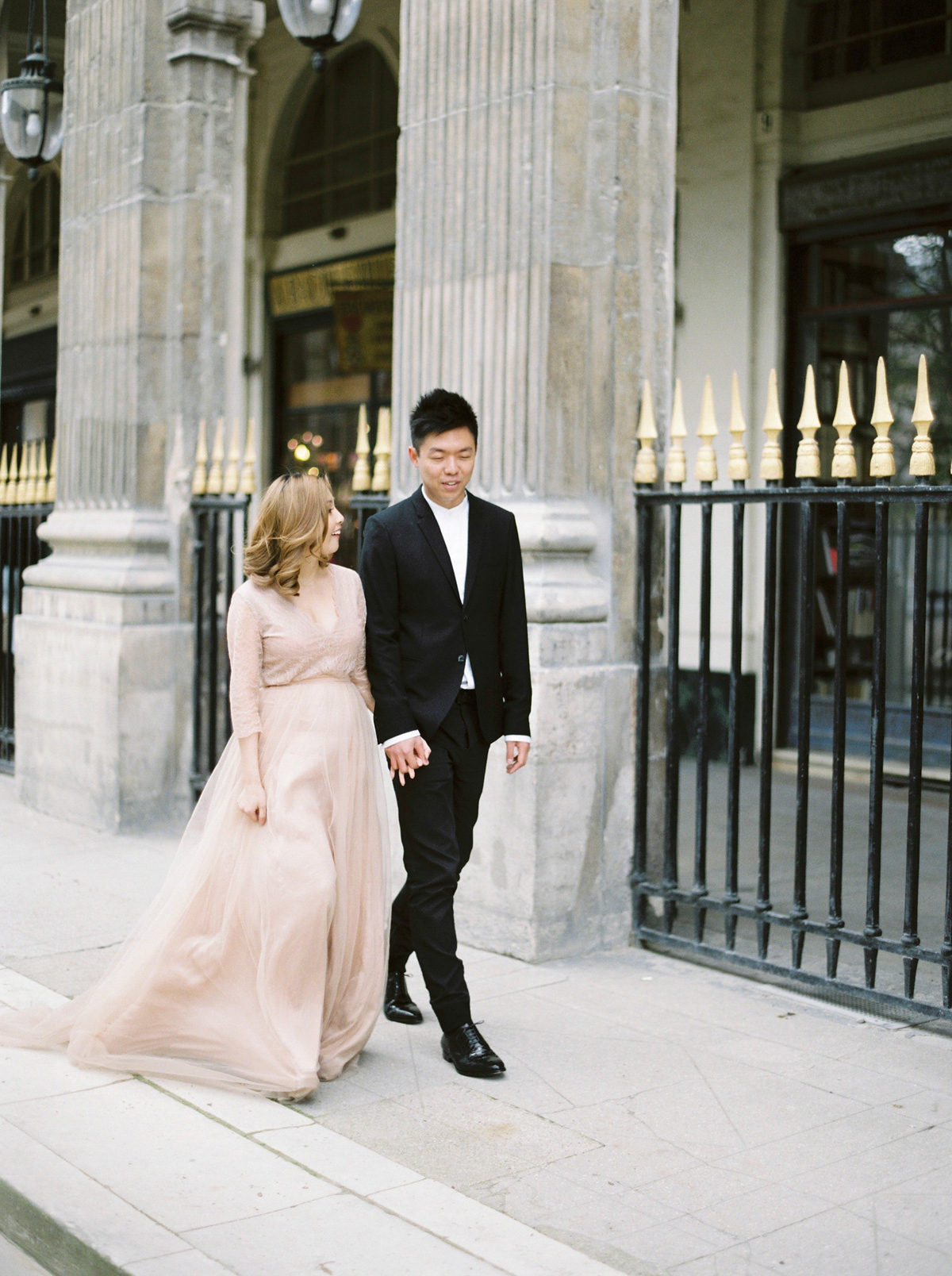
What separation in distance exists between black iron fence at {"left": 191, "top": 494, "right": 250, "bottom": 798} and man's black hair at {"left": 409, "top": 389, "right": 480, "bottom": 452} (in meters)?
3.52

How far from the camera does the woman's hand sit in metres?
4.50

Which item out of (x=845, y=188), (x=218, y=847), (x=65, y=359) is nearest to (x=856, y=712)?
(x=845, y=188)

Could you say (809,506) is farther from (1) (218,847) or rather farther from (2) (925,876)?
(2) (925,876)

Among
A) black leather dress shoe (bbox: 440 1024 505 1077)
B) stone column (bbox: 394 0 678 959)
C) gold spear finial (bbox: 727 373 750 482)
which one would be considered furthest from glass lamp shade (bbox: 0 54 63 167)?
black leather dress shoe (bbox: 440 1024 505 1077)

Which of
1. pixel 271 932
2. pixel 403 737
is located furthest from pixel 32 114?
pixel 271 932

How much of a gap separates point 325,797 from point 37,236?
51.9 feet

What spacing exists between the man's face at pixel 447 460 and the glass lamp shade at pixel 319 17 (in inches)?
128

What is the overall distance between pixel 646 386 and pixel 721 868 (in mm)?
2698

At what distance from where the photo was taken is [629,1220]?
3576 mm

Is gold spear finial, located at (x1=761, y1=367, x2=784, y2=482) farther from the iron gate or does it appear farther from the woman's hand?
the iron gate

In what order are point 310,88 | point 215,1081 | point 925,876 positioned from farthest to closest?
1. point 310,88
2. point 925,876
3. point 215,1081

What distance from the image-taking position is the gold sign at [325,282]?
12.9m

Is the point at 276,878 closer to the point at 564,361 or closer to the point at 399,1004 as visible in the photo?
the point at 399,1004

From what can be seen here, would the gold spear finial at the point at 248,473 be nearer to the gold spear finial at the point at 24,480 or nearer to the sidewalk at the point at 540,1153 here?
the gold spear finial at the point at 24,480
